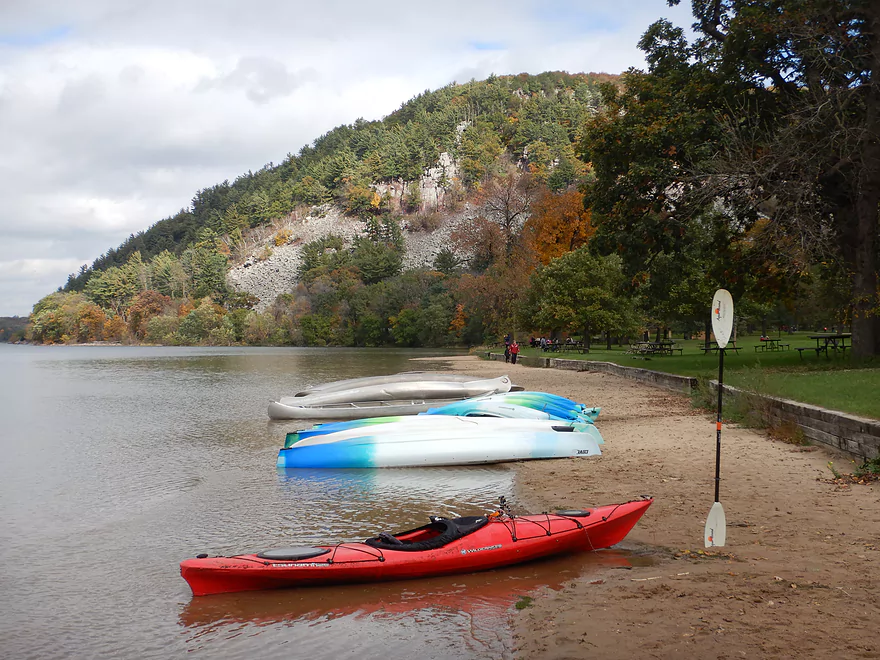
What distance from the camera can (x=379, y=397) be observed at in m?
19.8

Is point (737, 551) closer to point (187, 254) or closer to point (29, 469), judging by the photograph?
point (29, 469)

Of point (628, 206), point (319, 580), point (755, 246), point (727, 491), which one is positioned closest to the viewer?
point (319, 580)

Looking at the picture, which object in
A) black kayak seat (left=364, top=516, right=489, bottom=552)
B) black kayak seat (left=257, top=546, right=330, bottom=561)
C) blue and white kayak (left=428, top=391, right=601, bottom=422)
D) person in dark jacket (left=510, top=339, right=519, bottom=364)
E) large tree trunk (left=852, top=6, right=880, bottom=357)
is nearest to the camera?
black kayak seat (left=257, top=546, right=330, bottom=561)

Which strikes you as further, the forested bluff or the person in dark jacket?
the person in dark jacket

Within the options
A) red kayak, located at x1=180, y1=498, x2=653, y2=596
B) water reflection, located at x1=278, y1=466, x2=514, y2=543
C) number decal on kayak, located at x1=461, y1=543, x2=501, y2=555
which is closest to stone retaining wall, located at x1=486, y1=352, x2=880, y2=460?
red kayak, located at x1=180, y1=498, x2=653, y2=596

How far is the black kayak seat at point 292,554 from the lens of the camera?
6301 mm

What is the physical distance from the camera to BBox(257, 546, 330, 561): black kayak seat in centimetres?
630

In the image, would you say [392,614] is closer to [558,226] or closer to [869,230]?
[869,230]

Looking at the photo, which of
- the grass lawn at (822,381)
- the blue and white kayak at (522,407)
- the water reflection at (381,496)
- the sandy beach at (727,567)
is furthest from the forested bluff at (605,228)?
the water reflection at (381,496)

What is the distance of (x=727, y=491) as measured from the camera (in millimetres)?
9047

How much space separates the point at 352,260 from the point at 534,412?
105 metres

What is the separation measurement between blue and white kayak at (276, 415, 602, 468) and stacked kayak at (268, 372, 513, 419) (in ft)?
18.7

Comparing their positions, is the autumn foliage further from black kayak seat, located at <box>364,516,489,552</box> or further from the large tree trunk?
black kayak seat, located at <box>364,516,489,552</box>

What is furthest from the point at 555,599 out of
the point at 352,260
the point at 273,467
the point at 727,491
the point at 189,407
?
the point at 352,260
